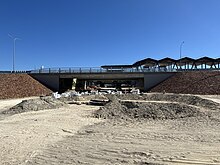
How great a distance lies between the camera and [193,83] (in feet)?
145

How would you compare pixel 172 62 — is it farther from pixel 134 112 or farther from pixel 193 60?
pixel 134 112

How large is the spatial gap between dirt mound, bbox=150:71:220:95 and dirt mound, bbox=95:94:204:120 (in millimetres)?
21493

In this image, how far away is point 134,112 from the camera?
1958 centimetres

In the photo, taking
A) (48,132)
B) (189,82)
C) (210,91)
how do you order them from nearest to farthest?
(48,132), (210,91), (189,82)

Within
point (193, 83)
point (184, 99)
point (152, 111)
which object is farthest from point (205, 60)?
point (152, 111)

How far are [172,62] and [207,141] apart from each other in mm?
58843

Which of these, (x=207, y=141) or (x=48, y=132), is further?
(x=48, y=132)

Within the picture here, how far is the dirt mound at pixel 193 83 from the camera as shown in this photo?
4031 cm

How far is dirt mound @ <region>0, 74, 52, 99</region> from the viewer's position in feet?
135

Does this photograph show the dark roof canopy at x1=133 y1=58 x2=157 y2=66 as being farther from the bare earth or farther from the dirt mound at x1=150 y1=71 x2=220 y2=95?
the bare earth

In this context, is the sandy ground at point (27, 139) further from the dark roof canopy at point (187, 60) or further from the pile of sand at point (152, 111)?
the dark roof canopy at point (187, 60)

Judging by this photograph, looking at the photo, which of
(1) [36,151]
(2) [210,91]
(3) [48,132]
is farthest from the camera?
(2) [210,91]

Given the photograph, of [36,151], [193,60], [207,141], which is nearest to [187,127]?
[207,141]

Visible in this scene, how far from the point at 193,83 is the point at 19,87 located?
32032 millimetres
